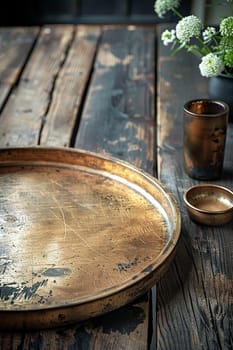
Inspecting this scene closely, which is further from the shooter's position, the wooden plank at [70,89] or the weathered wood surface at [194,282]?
the wooden plank at [70,89]

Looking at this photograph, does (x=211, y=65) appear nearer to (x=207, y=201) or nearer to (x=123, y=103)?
(x=207, y=201)

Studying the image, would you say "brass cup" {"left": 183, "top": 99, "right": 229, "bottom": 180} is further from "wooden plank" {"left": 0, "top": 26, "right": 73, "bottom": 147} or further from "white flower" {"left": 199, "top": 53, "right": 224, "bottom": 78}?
"wooden plank" {"left": 0, "top": 26, "right": 73, "bottom": 147}

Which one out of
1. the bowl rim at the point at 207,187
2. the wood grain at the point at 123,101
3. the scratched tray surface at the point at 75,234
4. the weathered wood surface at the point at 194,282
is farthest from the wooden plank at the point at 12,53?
the bowl rim at the point at 207,187

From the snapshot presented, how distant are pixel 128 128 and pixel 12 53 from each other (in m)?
0.70

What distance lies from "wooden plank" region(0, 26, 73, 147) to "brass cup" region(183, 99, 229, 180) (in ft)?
1.32

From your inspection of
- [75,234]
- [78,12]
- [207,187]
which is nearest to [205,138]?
[207,187]

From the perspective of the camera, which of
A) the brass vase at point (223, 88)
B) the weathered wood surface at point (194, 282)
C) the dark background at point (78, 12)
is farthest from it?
the dark background at point (78, 12)

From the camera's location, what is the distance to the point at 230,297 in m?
0.97

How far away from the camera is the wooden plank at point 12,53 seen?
1.82m

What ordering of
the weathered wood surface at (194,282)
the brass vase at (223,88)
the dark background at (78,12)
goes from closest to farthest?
1. the weathered wood surface at (194,282)
2. the brass vase at (223,88)
3. the dark background at (78,12)

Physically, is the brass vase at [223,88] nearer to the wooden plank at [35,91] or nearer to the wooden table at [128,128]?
the wooden table at [128,128]

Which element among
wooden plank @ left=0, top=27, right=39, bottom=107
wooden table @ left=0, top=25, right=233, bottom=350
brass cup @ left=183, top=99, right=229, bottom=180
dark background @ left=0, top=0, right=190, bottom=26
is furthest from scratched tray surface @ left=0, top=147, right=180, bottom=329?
dark background @ left=0, top=0, right=190, bottom=26

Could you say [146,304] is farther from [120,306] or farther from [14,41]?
[14,41]

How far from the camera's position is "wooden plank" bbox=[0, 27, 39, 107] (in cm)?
182
